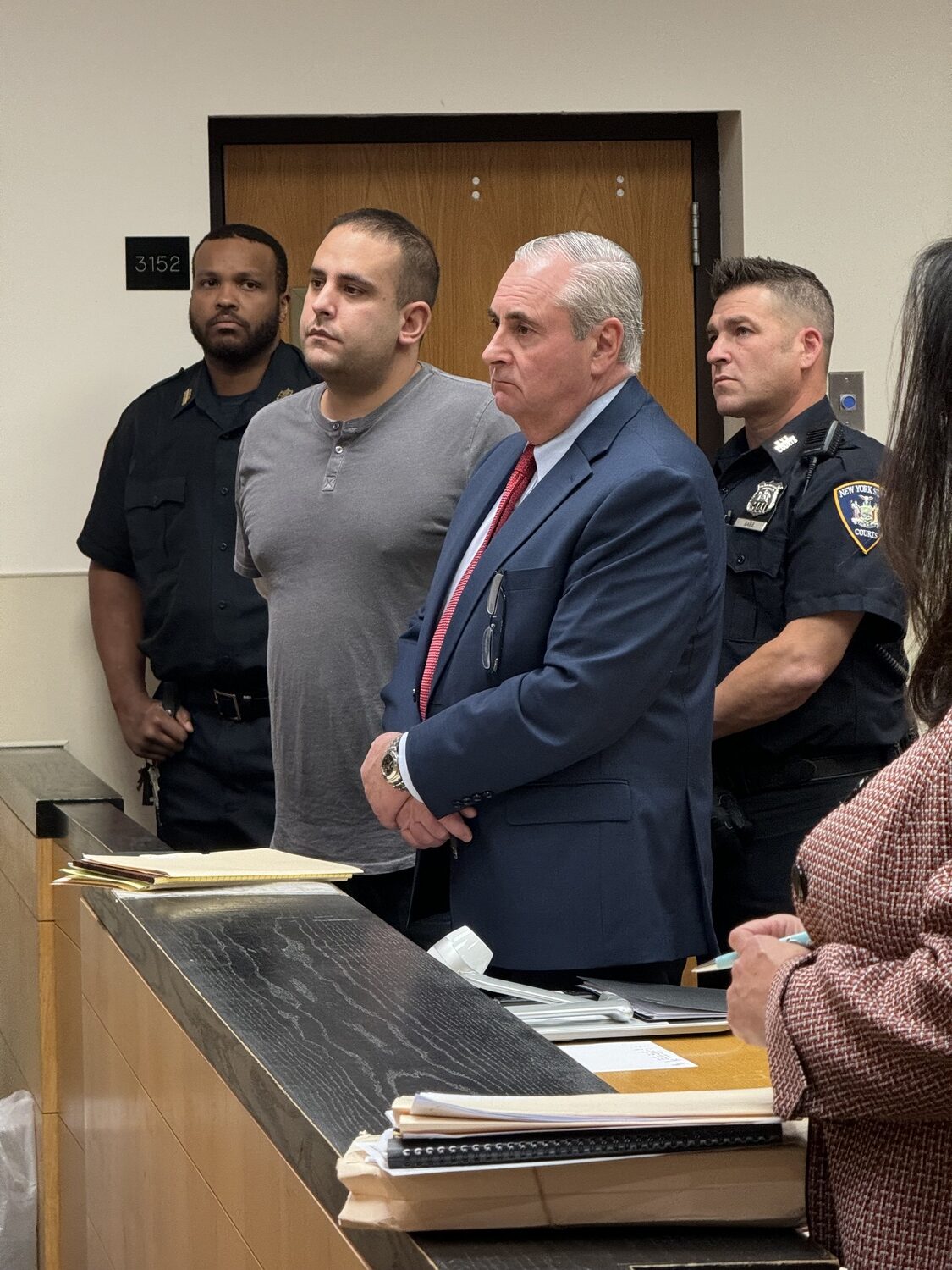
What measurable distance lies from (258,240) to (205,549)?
722mm

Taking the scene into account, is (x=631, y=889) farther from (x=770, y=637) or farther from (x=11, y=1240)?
(x=11, y=1240)

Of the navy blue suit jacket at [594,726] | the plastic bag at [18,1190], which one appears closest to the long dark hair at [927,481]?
the navy blue suit jacket at [594,726]

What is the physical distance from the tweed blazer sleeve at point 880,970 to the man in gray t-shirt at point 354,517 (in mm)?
1623

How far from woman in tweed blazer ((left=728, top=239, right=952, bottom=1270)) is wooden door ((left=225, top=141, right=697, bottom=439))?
3.22 metres

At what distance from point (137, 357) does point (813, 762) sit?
203 centimetres

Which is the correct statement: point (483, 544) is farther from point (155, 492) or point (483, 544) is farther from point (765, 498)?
point (155, 492)

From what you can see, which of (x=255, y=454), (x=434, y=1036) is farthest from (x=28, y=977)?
(x=434, y=1036)

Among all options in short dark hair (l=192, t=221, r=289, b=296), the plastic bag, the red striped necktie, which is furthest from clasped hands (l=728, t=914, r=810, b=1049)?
short dark hair (l=192, t=221, r=289, b=296)

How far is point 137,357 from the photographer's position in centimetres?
393

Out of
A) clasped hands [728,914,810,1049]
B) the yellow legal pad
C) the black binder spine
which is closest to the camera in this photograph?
the black binder spine

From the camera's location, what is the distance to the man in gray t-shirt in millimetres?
2645

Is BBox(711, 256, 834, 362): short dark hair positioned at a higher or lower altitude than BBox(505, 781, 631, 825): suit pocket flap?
higher

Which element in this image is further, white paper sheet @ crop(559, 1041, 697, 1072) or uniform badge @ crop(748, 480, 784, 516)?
uniform badge @ crop(748, 480, 784, 516)

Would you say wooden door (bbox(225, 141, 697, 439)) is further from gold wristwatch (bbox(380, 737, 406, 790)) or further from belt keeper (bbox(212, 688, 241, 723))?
gold wristwatch (bbox(380, 737, 406, 790))
